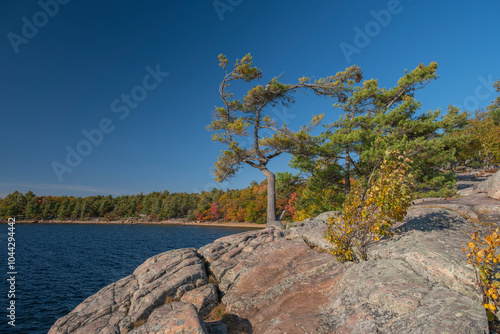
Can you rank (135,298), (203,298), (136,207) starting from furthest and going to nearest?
(136,207) < (135,298) < (203,298)

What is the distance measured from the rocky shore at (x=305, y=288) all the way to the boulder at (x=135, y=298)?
34mm

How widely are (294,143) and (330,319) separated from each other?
12.5 metres

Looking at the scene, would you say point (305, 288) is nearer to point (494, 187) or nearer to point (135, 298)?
point (135, 298)

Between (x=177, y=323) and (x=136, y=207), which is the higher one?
(x=136, y=207)

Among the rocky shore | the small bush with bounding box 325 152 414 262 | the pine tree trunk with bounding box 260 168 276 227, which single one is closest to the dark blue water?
the rocky shore

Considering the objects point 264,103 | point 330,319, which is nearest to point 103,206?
point 264,103

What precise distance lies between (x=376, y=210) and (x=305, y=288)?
128 inches

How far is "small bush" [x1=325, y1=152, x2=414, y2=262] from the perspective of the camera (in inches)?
249

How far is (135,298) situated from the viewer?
25.1ft

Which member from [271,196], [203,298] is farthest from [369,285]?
[271,196]

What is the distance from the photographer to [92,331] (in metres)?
6.55

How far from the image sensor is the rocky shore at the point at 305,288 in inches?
172

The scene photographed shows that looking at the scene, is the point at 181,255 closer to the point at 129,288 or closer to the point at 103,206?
the point at 129,288

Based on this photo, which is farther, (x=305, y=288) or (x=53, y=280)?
(x=53, y=280)
